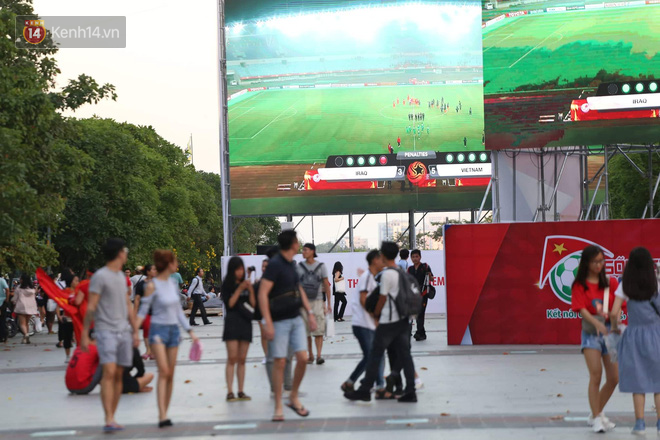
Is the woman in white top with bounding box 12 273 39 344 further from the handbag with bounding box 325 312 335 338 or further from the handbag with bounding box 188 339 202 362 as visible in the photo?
the handbag with bounding box 188 339 202 362

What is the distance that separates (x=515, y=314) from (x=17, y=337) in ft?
A: 48.4

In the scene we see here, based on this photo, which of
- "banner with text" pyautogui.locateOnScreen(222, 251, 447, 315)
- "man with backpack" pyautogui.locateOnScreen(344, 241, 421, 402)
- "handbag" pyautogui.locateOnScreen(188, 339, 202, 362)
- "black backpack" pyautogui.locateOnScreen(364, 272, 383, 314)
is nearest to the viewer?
"handbag" pyautogui.locateOnScreen(188, 339, 202, 362)

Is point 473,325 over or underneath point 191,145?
underneath

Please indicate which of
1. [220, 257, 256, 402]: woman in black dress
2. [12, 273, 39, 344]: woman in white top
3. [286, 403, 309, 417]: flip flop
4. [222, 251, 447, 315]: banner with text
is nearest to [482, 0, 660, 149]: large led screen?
[222, 251, 447, 315]: banner with text

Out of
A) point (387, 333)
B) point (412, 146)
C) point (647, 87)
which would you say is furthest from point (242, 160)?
point (387, 333)

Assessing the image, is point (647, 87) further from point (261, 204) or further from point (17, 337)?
point (17, 337)

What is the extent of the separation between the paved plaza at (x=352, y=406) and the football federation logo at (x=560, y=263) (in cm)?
156

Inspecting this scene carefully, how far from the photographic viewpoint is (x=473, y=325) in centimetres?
1880

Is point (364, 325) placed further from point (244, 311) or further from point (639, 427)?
point (639, 427)

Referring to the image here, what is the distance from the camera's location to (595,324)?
9477mm

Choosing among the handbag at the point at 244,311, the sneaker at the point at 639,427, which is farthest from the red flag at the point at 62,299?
the sneaker at the point at 639,427

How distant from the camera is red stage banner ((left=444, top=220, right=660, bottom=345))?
60.0 feet

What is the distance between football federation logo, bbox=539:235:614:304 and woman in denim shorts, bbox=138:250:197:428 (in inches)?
379

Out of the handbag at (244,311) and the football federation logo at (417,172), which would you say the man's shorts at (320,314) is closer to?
the handbag at (244,311)
